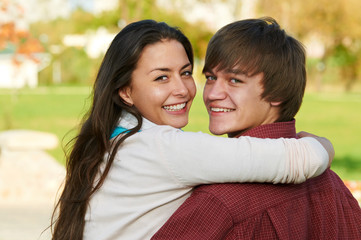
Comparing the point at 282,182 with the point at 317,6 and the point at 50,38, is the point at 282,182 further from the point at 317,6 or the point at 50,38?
the point at 50,38

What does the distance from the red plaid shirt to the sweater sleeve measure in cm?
4

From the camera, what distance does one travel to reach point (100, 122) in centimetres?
235

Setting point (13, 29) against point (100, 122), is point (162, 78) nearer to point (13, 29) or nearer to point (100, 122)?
point (100, 122)

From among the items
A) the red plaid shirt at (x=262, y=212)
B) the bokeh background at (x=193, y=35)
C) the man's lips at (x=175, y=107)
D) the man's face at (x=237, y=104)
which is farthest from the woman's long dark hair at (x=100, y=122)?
the bokeh background at (x=193, y=35)

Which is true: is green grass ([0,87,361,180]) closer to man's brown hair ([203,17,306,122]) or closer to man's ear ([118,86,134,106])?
man's ear ([118,86,134,106])

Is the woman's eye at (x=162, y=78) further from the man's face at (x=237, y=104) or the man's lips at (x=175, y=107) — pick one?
the man's face at (x=237, y=104)

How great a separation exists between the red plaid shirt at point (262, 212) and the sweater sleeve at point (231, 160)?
0.04 m

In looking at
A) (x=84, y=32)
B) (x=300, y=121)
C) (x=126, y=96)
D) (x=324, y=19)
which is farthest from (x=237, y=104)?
(x=84, y=32)

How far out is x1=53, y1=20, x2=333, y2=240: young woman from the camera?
194 centimetres

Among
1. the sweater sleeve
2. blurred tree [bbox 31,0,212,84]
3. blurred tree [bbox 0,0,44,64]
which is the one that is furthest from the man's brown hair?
blurred tree [bbox 31,0,212,84]

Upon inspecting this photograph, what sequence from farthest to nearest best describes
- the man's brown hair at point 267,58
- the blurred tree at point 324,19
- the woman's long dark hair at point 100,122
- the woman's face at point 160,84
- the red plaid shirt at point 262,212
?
1. the blurred tree at point 324,19
2. the woman's face at point 160,84
3. the woman's long dark hair at point 100,122
4. the man's brown hair at point 267,58
5. the red plaid shirt at point 262,212

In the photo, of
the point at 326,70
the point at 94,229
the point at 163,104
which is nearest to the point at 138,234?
the point at 94,229

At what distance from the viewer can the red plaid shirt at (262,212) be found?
1.85 meters

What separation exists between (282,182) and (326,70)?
4906 centimetres
